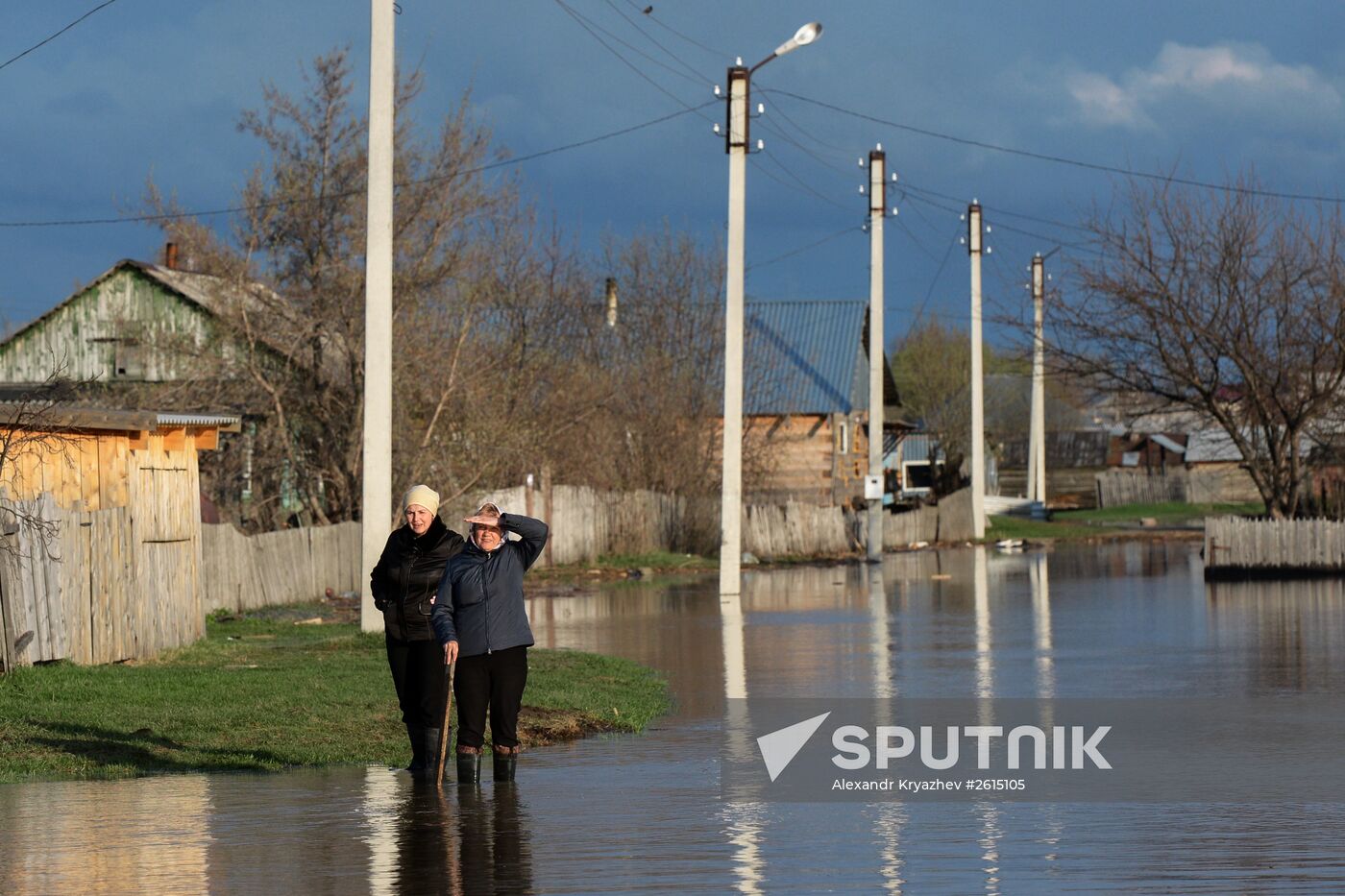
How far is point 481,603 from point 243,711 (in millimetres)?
4198

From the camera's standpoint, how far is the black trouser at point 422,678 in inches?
431

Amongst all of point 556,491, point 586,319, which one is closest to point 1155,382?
point 556,491

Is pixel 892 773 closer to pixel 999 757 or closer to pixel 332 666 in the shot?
pixel 999 757

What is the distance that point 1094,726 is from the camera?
1366 cm

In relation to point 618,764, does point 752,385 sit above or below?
above

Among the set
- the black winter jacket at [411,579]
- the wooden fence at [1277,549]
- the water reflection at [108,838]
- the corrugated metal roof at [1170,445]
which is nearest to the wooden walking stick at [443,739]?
the black winter jacket at [411,579]

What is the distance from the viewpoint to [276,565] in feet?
90.3

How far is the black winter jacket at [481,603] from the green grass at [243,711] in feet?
5.87

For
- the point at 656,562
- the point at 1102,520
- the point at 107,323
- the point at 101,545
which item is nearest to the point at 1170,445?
the point at 1102,520

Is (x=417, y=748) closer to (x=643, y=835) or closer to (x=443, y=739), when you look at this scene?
(x=443, y=739)

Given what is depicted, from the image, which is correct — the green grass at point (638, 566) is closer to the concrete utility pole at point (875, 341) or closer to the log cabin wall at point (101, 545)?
the concrete utility pole at point (875, 341)

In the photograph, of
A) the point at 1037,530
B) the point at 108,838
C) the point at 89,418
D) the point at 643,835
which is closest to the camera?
the point at 108,838

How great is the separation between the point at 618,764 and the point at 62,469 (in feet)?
29.8

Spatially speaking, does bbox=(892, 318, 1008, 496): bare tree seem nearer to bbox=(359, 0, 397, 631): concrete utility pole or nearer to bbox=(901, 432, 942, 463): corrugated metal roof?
bbox=(901, 432, 942, 463): corrugated metal roof
